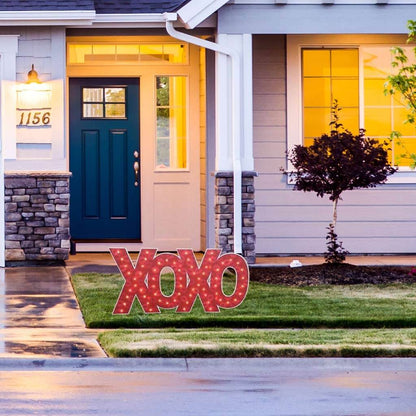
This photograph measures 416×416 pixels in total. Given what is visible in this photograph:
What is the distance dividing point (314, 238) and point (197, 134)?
2488mm

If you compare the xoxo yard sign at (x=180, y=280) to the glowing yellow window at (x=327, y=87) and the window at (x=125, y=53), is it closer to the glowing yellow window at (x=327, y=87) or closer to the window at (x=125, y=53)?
the glowing yellow window at (x=327, y=87)

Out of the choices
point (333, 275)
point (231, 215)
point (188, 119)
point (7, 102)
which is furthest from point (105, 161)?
point (333, 275)

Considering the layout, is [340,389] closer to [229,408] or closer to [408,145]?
[229,408]

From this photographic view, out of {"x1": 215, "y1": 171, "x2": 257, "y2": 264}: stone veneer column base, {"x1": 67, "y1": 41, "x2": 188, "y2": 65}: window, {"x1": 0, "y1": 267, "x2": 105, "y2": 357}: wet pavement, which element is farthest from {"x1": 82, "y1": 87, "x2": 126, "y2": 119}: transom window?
{"x1": 0, "y1": 267, "x2": 105, "y2": 357}: wet pavement

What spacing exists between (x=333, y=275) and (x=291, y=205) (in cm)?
→ 290

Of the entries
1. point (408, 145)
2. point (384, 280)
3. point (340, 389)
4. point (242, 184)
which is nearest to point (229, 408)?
point (340, 389)

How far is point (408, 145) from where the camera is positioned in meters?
17.5

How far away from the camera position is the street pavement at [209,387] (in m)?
7.96

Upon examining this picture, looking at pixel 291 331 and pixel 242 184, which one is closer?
pixel 291 331

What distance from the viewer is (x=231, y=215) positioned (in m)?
15.9

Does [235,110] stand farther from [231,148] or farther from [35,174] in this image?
[35,174]

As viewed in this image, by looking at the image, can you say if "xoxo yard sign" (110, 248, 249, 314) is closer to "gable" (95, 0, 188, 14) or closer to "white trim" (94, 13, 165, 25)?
"white trim" (94, 13, 165, 25)

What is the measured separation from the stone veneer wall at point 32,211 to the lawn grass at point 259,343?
534 centimetres

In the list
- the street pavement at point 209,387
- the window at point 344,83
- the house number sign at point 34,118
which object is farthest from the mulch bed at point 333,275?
the street pavement at point 209,387
